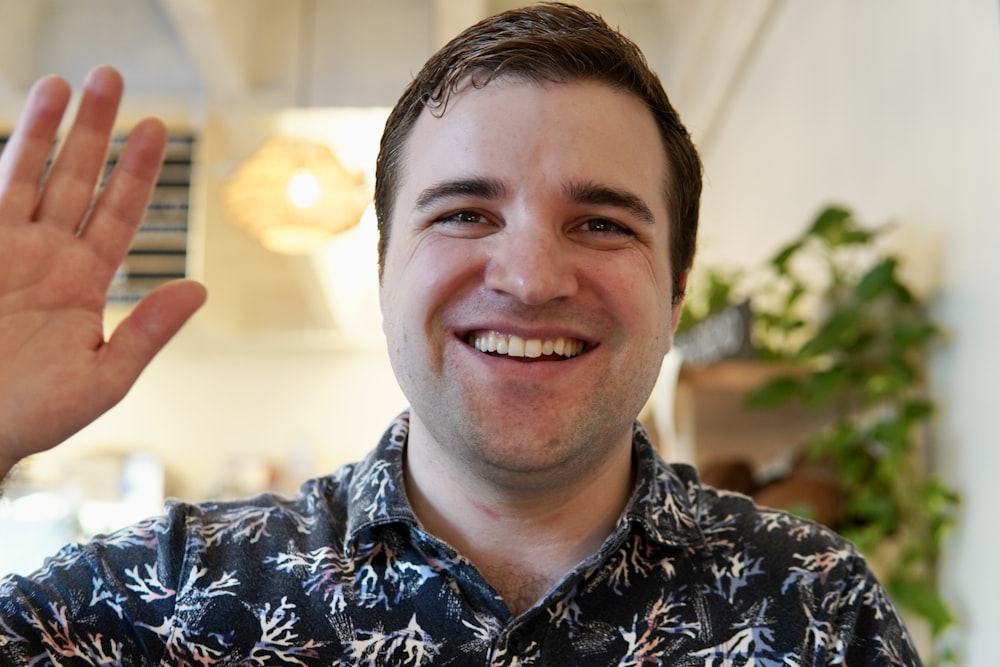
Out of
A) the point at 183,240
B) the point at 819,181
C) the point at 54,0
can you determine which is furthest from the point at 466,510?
the point at 54,0

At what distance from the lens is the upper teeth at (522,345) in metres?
1.06

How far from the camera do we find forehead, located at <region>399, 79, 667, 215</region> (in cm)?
108

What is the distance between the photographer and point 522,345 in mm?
1062

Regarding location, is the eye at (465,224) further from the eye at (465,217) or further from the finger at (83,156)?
the finger at (83,156)

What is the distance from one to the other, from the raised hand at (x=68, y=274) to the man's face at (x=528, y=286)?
256 millimetres

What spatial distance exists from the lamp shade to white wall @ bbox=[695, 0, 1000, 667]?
1.42 meters

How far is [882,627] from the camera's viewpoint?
3.54ft

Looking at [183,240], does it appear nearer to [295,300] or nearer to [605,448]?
[295,300]

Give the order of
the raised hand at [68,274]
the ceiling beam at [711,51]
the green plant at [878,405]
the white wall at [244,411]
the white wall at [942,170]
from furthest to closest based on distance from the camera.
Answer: the white wall at [244,411]
the ceiling beam at [711,51]
the green plant at [878,405]
the white wall at [942,170]
the raised hand at [68,274]

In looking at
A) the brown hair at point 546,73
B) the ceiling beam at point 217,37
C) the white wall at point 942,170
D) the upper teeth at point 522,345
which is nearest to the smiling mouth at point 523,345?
the upper teeth at point 522,345

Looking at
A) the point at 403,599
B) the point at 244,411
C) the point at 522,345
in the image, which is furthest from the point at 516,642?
the point at 244,411

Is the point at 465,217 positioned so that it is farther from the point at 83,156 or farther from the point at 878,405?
the point at 878,405

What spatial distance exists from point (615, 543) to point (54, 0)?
14.6 ft

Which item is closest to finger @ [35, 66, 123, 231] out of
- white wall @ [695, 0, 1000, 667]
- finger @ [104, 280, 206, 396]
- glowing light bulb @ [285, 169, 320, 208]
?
finger @ [104, 280, 206, 396]
